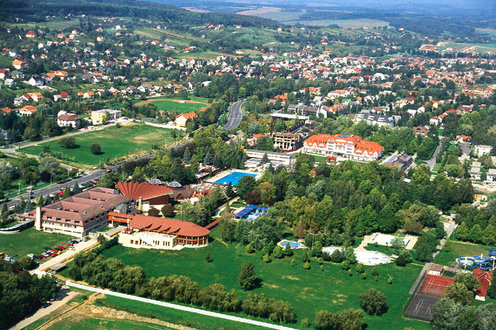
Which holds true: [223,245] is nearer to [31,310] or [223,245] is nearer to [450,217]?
[31,310]

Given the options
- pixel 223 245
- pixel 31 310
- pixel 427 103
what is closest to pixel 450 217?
pixel 223 245

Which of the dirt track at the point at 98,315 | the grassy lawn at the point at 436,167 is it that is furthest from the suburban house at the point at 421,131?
the dirt track at the point at 98,315

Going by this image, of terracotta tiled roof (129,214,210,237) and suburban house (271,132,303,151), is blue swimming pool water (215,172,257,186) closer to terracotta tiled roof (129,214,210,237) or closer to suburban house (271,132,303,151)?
suburban house (271,132,303,151)

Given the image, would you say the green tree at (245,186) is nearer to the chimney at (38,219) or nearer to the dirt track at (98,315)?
the chimney at (38,219)

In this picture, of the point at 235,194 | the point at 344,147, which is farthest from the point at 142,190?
the point at 344,147

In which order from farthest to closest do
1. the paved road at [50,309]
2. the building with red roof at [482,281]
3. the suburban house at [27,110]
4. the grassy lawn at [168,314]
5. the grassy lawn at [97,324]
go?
the suburban house at [27,110] → the building with red roof at [482,281] → the grassy lawn at [168,314] → the grassy lawn at [97,324] → the paved road at [50,309]

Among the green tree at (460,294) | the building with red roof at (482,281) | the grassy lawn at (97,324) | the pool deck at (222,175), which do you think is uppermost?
the green tree at (460,294)
